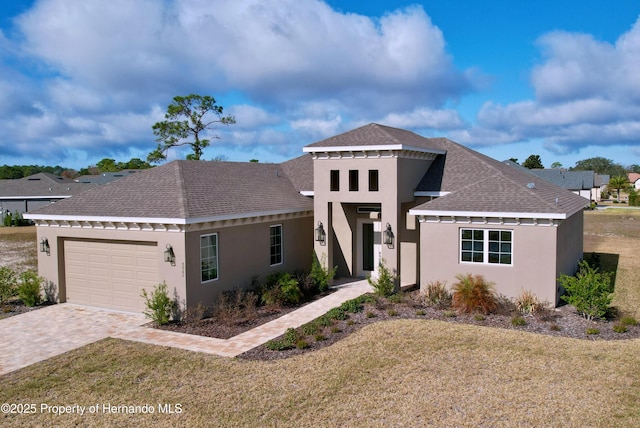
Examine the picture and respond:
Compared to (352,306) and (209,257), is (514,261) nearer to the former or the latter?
(352,306)

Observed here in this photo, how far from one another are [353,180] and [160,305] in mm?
Result: 8637

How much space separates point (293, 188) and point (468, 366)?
1297cm

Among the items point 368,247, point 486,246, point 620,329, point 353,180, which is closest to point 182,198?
point 353,180

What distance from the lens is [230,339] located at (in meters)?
12.5

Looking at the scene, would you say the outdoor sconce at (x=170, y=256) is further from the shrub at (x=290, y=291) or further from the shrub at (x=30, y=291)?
the shrub at (x=30, y=291)

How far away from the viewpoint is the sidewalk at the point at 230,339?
38.6ft

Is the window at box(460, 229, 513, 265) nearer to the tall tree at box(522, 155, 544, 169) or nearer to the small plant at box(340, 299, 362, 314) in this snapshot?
the small plant at box(340, 299, 362, 314)

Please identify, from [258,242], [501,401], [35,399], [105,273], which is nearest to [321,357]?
[501,401]

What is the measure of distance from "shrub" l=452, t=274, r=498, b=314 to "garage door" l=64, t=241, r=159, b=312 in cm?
896

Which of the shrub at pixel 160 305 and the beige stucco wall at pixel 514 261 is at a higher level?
the beige stucco wall at pixel 514 261

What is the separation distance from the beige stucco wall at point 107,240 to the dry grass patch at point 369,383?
2519 mm

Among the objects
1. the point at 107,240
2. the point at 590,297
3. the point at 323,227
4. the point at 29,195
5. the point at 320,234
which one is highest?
the point at 29,195

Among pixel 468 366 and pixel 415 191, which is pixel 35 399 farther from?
pixel 415 191

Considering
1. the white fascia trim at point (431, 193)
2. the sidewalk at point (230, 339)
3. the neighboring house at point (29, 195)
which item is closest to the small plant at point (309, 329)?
the sidewalk at point (230, 339)
